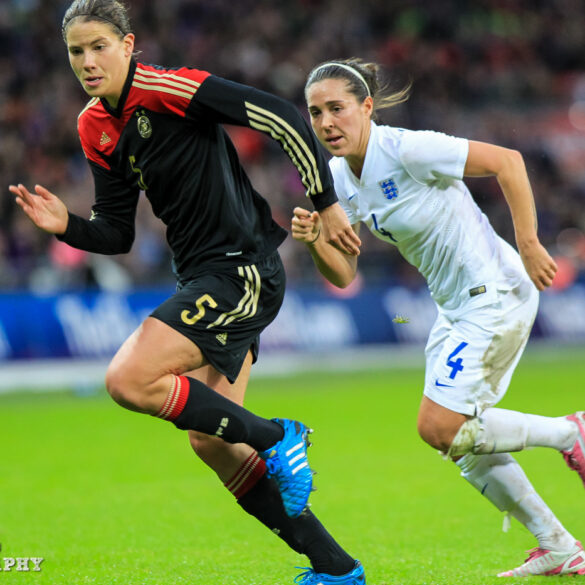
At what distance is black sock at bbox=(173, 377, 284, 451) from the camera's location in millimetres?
4160

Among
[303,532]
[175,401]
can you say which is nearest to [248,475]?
[303,532]

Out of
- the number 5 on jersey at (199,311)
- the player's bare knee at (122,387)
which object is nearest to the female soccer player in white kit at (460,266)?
the number 5 on jersey at (199,311)

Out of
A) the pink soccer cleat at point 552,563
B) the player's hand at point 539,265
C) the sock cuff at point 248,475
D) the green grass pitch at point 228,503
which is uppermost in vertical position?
the player's hand at point 539,265

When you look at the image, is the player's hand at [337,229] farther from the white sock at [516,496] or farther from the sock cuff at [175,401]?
the white sock at [516,496]

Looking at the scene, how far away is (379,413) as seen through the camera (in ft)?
36.9

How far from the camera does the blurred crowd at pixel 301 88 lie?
16234mm

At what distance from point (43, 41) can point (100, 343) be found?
764 centimetres

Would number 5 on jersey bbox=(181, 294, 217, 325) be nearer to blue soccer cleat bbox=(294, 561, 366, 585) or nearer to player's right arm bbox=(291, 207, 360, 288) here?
player's right arm bbox=(291, 207, 360, 288)

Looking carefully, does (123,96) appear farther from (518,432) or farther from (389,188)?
(518,432)

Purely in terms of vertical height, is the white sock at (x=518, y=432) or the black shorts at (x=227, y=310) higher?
the black shorts at (x=227, y=310)

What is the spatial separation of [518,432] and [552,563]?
669 millimetres

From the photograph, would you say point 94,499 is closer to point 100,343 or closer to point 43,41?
point 100,343

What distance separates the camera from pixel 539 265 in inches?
184

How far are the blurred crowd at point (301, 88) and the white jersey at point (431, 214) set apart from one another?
8812 millimetres
